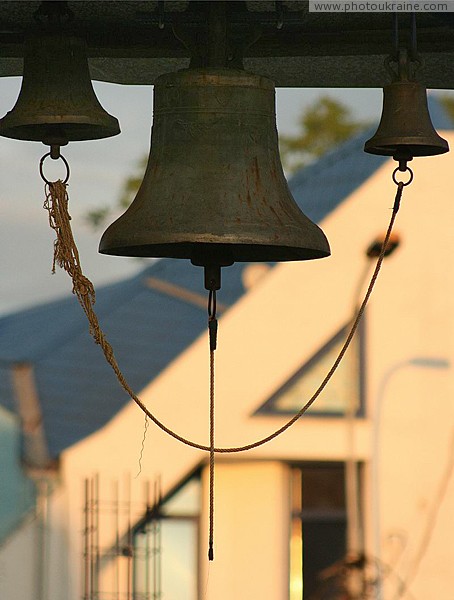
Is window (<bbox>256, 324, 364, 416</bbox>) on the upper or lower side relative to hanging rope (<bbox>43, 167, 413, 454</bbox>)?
upper

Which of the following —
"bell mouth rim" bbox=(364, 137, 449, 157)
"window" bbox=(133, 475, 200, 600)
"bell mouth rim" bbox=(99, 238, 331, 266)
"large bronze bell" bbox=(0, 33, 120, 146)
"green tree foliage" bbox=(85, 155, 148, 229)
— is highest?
"green tree foliage" bbox=(85, 155, 148, 229)

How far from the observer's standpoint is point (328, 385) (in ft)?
16.7

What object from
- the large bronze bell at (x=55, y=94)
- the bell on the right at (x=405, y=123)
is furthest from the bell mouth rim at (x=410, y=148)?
the large bronze bell at (x=55, y=94)

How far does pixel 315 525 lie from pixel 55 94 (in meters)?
2.68

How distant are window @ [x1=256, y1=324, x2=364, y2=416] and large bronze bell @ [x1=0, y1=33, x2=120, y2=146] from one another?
94.7 inches

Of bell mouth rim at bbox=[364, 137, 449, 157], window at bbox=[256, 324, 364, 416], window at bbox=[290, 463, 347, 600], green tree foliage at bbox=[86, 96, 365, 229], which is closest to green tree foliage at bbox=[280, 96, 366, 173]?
green tree foliage at bbox=[86, 96, 365, 229]

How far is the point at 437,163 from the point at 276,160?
8.76ft

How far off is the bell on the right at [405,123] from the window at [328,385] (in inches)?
93.1

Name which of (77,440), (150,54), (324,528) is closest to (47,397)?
(77,440)

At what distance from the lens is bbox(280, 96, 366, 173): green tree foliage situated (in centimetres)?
489

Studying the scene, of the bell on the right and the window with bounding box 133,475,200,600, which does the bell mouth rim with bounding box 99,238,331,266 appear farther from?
the window with bounding box 133,475,200,600

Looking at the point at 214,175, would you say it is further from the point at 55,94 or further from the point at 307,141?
the point at 307,141

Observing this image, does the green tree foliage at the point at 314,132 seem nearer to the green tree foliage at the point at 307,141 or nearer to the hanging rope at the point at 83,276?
the green tree foliage at the point at 307,141

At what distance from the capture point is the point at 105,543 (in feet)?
16.2
